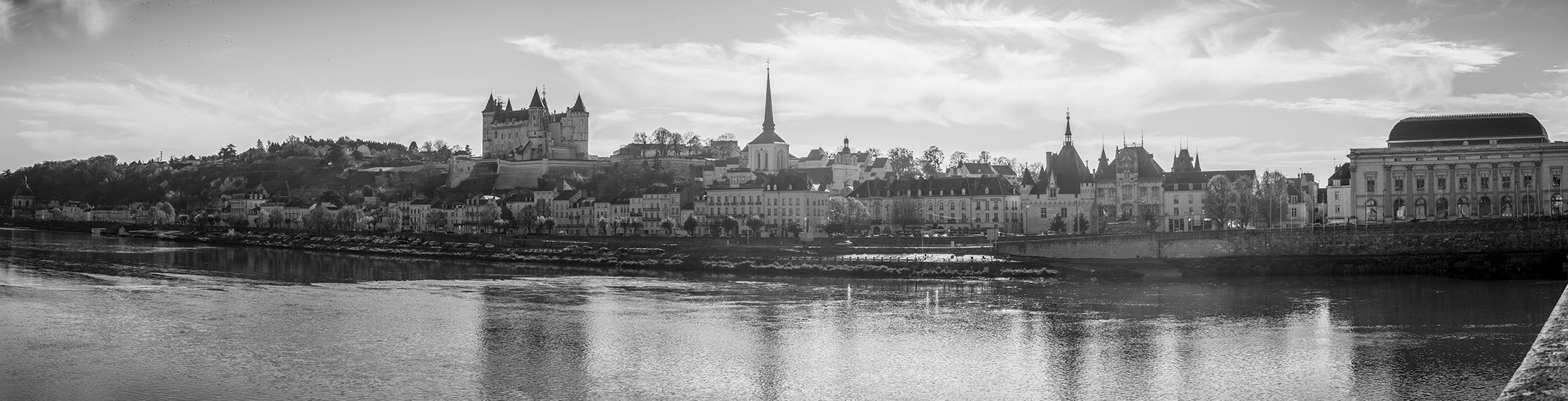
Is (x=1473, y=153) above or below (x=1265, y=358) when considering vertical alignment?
above

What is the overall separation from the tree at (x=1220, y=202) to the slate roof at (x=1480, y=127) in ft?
→ 31.0

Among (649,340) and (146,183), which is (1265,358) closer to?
(649,340)

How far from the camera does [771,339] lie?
28.2 metres

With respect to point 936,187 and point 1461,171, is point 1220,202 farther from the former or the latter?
point 936,187

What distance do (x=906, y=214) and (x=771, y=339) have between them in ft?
145

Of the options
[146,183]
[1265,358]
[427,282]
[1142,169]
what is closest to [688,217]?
[1142,169]

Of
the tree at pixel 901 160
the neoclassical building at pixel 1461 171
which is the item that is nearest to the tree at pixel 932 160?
the tree at pixel 901 160

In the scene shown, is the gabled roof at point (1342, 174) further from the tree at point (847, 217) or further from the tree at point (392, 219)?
the tree at point (392, 219)

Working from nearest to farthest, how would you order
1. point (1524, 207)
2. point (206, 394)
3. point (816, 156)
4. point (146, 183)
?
point (206, 394) → point (1524, 207) → point (816, 156) → point (146, 183)

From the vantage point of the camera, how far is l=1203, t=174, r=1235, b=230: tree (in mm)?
62312

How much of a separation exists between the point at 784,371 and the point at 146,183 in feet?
465

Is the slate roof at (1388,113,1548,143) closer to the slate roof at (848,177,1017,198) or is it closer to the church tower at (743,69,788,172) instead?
the slate roof at (848,177,1017,198)

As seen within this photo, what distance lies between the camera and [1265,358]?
2492 cm

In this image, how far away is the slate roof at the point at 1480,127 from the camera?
180 ft
